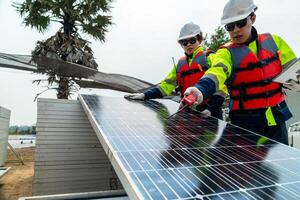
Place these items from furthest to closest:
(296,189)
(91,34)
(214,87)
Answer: (91,34)
(214,87)
(296,189)

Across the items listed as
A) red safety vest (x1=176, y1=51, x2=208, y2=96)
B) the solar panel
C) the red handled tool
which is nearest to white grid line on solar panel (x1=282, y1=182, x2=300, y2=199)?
the solar panel

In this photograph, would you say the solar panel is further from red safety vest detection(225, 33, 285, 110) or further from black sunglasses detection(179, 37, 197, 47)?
black sunglasses detection(179, 37, 197, 47)

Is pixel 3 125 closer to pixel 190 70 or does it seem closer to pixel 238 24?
pixel 190 70

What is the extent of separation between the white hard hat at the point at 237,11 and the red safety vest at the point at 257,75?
338 mm

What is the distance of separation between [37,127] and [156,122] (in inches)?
95.4

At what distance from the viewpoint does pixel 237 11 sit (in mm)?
3080

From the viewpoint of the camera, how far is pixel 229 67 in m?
3.19

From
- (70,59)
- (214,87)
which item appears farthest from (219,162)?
(70,59)

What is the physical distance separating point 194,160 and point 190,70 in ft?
9.02

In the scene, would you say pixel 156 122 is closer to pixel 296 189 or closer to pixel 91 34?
pixel 296 189

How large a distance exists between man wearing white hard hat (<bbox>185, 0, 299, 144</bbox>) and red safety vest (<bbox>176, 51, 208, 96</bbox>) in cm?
123

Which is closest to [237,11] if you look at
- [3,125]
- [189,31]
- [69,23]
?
[189,31]

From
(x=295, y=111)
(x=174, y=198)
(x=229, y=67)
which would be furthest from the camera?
(x=295, y=111)

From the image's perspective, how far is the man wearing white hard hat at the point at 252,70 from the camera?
3098 millimetres
